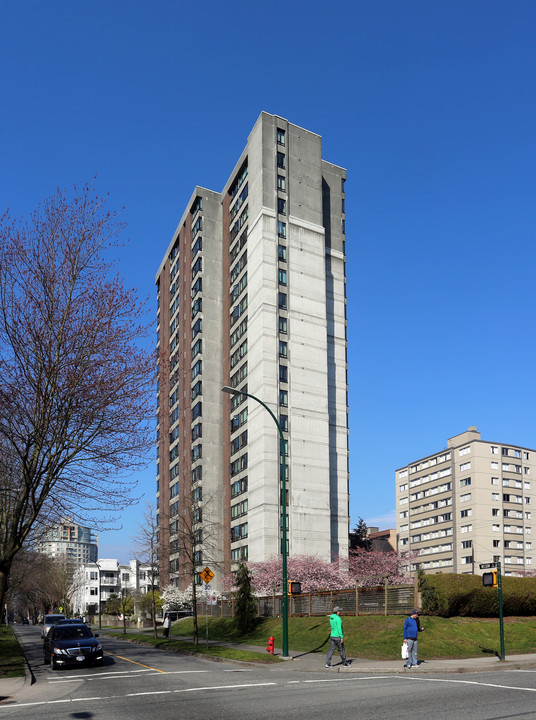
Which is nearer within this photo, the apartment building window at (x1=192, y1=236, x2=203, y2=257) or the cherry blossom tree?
the cherry blossom tree

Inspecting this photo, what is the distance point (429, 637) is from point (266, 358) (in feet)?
170

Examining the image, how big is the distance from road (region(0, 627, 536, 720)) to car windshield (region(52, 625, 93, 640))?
3.04 meters

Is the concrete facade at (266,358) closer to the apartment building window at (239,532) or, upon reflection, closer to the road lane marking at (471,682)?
the apartment building window at (239,532)

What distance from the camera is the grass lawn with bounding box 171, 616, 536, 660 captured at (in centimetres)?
2794

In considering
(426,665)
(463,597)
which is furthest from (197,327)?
(426,665)

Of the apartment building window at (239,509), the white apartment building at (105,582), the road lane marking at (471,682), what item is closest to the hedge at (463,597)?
the road lane marking at (471,682)

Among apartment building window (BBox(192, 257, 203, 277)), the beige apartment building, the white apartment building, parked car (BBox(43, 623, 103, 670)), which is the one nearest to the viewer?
parked car (BBox(43, 623, 103, 670))

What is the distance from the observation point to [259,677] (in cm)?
2219

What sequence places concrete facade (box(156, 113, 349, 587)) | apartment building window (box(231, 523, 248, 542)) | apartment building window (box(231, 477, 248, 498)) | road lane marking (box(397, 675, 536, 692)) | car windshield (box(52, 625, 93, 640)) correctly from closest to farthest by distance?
1. road lane marking (box(397, 675, 536, 692))
2. car windshield (box(52, 625, 93, 640))
3. concrete facade (box(156, 113, 349, 587))
4. apartment building window (box(231, 523, 248, 542))
5. apartment building window (box(231, 477, 248, 498))

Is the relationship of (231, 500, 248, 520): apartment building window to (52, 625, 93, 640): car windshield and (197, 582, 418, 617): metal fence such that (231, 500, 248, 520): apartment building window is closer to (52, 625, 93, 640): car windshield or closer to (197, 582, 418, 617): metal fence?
(197, 582, 418, 617): metal fence

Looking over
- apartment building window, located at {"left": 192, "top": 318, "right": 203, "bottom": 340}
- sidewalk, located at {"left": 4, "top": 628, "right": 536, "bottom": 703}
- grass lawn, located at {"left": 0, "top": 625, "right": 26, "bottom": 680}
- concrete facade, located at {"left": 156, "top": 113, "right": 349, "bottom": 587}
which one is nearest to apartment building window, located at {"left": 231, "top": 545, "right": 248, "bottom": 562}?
concrete facade, located at {"left": 156, "top": 113, "right": 349, "bottom": 587}

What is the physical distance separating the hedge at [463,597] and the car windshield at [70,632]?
14301mm

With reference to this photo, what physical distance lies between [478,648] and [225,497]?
60.9 metres

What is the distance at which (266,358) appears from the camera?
79.2 m
